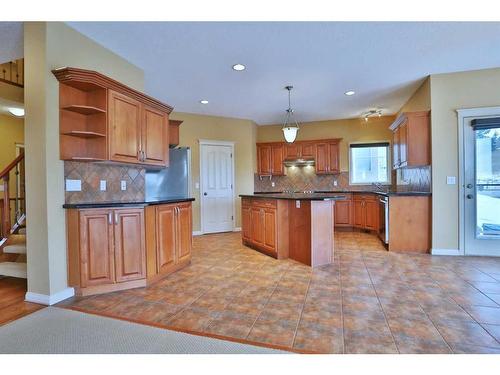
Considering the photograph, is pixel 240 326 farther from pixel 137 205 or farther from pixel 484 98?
pixel 484 98

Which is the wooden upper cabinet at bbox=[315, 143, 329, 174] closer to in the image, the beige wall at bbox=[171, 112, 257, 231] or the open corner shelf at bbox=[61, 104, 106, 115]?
the beige wall at bbox=[171, 112, 257, 231]

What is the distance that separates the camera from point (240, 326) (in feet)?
6.61

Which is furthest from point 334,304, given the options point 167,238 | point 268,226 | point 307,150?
point 307,150

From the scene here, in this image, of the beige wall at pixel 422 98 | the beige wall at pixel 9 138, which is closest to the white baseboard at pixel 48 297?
the beige wall at pixel 9 138

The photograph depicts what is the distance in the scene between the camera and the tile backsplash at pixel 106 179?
2760 mm

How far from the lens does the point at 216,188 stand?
20.5 ft

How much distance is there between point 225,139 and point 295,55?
10.9 ft

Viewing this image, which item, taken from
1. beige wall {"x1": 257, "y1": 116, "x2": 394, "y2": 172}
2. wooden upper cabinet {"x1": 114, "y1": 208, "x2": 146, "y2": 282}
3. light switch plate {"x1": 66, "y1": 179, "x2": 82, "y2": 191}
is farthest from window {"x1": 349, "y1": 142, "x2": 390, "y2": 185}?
light switch plate {"x1": 66, "y1": 179, "x2": 82, "y2": 191}

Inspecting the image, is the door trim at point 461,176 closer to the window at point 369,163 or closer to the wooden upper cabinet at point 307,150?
the window at point 369,163

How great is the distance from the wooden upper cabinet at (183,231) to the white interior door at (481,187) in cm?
411

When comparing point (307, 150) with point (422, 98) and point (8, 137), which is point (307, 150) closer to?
point (422, 98)

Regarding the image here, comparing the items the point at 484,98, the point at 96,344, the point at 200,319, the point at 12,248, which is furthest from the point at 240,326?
the point at 484,98

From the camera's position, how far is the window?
6.56 m
